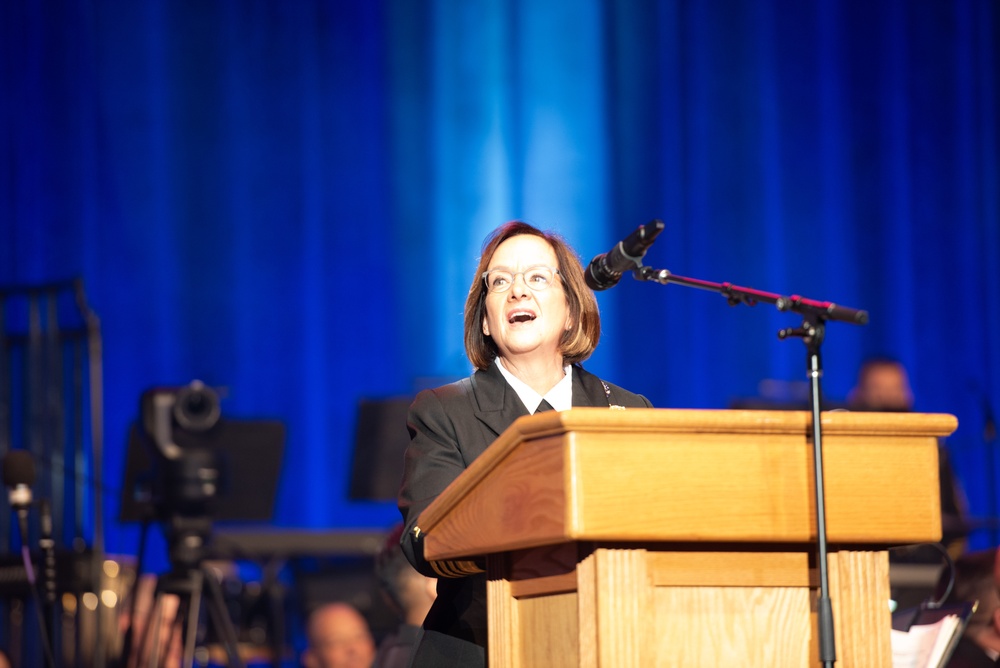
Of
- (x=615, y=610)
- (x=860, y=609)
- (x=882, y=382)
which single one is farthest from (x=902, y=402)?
(x=615, y=610)

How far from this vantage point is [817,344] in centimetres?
204

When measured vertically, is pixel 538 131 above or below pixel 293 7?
below

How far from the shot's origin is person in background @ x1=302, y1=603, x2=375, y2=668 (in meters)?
4.82

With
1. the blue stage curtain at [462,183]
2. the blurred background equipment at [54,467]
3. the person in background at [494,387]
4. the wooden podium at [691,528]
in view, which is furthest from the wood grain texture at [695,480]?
the blue stage curtain at [462,183]

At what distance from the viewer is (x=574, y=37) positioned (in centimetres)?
750

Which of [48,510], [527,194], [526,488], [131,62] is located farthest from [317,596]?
[526,488]

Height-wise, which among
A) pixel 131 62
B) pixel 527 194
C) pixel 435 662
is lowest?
pixel 435 662

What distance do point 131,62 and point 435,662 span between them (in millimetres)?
5640

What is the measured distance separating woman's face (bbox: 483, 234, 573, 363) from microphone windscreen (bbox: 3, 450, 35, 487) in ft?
6.43

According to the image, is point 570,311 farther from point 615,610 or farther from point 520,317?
point 615,610

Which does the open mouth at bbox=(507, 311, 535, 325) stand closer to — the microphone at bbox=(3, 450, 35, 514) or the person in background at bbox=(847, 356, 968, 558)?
the microphone at bbox=(3, 450, 35, 514)

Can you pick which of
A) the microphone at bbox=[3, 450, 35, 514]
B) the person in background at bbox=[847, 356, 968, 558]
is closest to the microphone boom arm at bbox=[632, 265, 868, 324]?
the microphone at bbox=[3, 450, 35, 514]

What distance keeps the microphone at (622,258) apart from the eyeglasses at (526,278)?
1.21 feet

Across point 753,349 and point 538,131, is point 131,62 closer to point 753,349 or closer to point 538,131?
point 538,131
